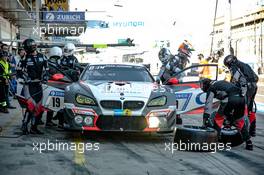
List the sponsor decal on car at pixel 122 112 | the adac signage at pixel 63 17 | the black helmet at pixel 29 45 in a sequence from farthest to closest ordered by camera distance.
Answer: the adac signage at pixel 63 17, the black helmet at pixel 29 45, the sponsor decal on car at pixel 122 112

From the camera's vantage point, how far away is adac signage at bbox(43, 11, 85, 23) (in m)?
26.3

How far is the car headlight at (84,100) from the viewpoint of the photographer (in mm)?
7466

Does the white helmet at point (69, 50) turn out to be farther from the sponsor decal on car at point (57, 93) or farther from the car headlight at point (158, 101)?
the car headlight at point (158, 101)

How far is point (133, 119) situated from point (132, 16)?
117 feet

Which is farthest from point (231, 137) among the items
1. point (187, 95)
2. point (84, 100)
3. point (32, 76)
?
point (32, 76)

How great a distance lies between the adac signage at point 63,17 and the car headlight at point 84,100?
19.3 m

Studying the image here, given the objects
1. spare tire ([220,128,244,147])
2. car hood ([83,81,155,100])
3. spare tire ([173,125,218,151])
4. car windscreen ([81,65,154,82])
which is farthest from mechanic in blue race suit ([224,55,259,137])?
car windscreen ([81,65,154,82])

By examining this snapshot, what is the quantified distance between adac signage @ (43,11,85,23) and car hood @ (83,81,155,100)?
61.3 feet

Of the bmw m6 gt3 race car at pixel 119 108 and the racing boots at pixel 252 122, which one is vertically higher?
the bmw m6 gt3 race car at pixel 119 108

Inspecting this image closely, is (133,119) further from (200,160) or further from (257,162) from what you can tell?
(257,162)

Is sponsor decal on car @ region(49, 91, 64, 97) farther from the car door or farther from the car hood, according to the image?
the car door

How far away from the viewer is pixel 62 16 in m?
26.2

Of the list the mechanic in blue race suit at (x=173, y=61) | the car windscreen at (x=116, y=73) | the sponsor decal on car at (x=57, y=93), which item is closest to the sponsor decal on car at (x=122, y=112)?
the car windscreen at (x=116, y=73)

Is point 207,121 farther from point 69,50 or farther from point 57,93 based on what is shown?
point 69,50
